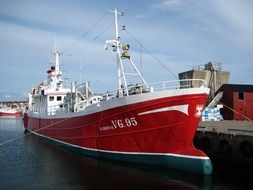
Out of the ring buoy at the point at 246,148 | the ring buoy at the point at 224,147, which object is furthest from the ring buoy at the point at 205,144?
the ring buoy at the point at 246,148

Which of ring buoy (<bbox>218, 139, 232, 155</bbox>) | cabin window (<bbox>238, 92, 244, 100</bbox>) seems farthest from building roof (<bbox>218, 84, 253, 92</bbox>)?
ring buoy (<bbox>218, 139, 232, 155</bbox>)

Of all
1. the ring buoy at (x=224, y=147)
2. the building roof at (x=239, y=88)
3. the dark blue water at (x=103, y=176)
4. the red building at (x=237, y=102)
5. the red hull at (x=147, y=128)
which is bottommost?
the dark blue water at (x=103, y=176)

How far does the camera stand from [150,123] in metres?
15.2

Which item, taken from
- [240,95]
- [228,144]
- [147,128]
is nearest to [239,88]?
[240,95]

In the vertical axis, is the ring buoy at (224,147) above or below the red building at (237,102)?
below

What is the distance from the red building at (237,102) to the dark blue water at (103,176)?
15649 millimetres

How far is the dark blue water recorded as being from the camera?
42.8 ft

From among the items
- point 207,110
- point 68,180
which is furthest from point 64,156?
point 207,110

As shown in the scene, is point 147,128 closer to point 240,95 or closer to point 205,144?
point 205,144

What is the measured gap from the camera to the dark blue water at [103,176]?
13039 millimetres

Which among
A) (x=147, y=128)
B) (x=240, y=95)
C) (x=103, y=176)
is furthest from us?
(x=240, y=95)

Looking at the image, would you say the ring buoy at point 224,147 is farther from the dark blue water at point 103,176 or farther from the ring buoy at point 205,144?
the ring buoy at point 205,144

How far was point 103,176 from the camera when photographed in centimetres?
1441

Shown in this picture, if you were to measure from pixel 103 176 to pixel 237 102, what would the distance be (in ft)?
70.2
